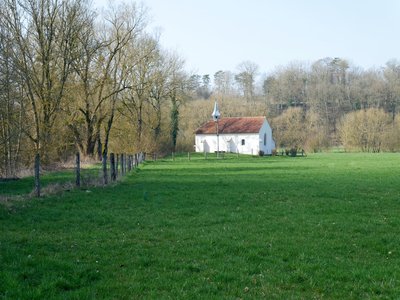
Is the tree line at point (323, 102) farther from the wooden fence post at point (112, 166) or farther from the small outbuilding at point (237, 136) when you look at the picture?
the wooden fence post at point (112, 166)

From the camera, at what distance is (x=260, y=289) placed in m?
6.16

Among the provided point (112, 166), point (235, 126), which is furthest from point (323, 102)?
point (112, 166)

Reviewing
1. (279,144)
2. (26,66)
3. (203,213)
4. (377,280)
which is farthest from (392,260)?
(279,144)

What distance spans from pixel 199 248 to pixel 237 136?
69.1 metres

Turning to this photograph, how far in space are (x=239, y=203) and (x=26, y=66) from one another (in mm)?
19485

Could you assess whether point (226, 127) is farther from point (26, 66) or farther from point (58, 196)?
point (58, 196)

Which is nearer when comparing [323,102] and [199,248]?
[199,248]

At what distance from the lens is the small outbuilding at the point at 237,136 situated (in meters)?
75.3

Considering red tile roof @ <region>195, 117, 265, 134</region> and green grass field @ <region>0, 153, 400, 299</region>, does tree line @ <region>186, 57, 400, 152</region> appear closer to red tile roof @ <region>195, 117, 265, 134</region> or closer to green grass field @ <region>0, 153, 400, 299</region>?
red tile roof @ <region>195, 117, 265, 134</region>

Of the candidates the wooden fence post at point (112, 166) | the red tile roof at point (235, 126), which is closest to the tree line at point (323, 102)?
the red tile roof at point (235, 126)

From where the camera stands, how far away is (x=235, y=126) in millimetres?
78500

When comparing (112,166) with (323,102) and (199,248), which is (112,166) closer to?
(199,248)

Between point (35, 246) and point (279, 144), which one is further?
point (279, 144)

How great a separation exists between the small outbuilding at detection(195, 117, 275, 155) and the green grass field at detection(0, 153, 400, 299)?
196 feet
